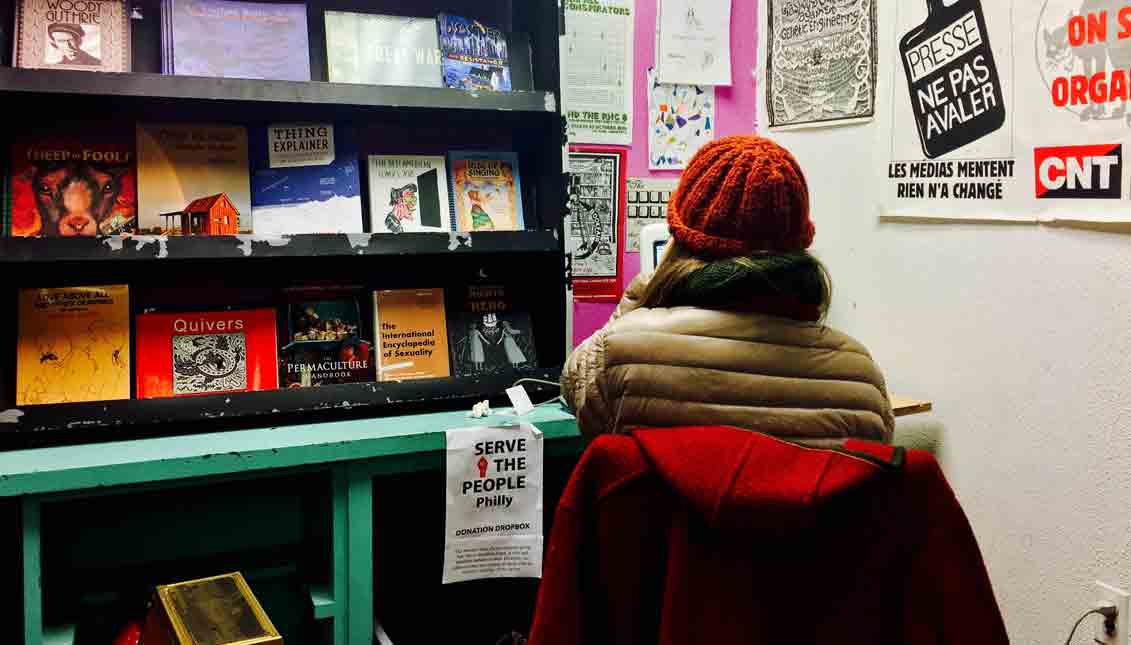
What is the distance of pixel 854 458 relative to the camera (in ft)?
3.49

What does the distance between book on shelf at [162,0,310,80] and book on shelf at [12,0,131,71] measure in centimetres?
9

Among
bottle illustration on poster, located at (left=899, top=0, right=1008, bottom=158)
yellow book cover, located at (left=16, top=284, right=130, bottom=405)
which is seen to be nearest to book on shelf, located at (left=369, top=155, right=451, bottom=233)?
yellow book cover, located at (left=16, top=284, right=130, bottom=405)

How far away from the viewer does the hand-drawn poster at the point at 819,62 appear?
7.64ft

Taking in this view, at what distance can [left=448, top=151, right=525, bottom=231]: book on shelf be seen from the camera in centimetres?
228

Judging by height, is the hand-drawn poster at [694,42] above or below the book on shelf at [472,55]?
above

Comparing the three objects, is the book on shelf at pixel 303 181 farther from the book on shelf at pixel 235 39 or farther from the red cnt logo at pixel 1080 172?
the red cnt logo at pixel 1080 172

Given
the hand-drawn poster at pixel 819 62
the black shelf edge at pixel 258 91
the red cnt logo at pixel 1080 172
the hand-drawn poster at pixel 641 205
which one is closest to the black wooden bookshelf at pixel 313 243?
the black shelf edge at pixel 258 91

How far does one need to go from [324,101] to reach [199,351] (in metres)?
0.58

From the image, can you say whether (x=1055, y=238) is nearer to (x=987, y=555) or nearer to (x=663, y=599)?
(x=987, y=555)

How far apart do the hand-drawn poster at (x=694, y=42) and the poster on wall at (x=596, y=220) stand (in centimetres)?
28

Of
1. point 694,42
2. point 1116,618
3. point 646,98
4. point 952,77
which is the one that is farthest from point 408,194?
point 1116,618

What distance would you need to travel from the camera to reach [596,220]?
8.79ft

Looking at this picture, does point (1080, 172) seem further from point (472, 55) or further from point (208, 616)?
point (208, 616)

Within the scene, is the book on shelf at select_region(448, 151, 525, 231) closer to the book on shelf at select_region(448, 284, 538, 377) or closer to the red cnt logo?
the book on shelf at select_region(448, 284, 538, 377)
